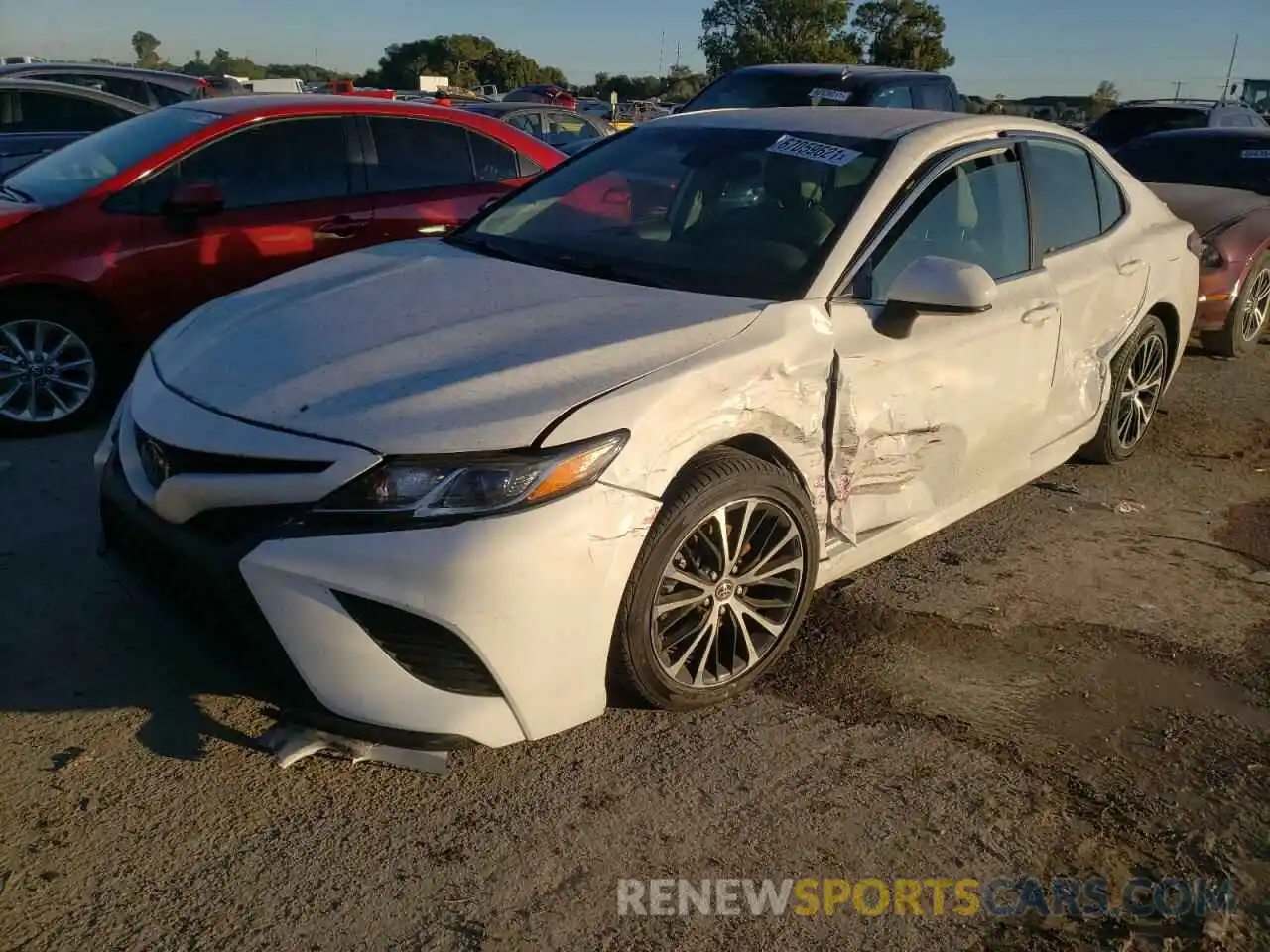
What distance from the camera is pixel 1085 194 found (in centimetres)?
467

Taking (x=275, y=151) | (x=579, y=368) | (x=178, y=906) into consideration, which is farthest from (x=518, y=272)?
(x=275, y=151)

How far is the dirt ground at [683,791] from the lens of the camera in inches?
94.7

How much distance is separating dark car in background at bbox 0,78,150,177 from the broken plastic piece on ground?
7999mm

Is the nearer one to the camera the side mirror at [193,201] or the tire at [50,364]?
the tire at [50,364]

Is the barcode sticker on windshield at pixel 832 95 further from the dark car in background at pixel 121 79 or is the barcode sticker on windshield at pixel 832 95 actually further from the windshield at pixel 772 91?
the dark car in background at pixel 121 79

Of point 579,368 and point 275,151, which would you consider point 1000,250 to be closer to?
point 579,368

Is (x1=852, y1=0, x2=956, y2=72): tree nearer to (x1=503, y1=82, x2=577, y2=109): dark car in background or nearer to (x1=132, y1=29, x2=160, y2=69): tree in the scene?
(x1=503, y1=82, x2=577, y2=109): dark car in background

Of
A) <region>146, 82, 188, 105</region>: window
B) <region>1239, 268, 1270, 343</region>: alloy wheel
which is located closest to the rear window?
<region>1239, 268, 1270, 343</region>: alloy wheel

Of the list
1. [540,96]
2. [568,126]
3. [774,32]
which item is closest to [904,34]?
[774,32]

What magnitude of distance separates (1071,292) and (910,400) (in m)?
1.21

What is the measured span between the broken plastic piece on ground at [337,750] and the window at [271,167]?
357cm

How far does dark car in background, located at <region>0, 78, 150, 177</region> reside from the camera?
9.34 meters

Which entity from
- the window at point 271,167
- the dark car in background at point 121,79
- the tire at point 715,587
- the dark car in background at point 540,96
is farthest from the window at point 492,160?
the dark car in background at point 540,96

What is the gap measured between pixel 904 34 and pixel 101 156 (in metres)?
66.3
